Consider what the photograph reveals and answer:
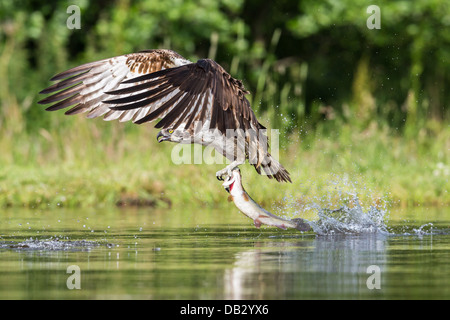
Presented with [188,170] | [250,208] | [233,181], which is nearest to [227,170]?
[233,181]

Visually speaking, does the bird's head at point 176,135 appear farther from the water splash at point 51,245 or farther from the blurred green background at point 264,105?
the blurred green background at point 264,105

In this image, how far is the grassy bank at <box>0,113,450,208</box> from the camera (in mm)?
12758

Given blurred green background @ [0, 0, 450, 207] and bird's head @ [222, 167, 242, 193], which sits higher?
blurred green background @ [0, 0, 450, 207]

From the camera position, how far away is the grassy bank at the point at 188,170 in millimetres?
12758

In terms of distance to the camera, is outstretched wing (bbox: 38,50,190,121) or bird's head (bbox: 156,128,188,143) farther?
outstretched wing (bbox: 38,50,190,121)

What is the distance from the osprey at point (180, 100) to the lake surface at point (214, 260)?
872mm

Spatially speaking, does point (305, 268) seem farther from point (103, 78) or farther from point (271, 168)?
point (103, 78)

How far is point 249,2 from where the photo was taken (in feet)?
79.7

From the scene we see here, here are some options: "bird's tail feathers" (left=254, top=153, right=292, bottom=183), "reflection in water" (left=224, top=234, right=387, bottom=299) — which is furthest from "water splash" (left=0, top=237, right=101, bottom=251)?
"bird's tail feathers" (left=254, top=153, right=292, bottom=183)

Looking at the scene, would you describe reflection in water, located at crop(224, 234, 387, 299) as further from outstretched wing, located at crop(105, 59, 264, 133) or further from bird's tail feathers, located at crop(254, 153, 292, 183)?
outstretched wing, located at crop(105, 59, 264, 133)

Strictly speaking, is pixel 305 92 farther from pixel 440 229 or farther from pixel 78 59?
pixel 440 229

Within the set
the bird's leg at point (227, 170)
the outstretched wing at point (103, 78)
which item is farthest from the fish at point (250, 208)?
the outstretched wing at point (103, 78)

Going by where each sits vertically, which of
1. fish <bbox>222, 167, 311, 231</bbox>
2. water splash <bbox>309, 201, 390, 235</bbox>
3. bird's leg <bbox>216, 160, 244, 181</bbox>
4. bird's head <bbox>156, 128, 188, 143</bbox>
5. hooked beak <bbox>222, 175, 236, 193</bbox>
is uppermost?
bird's head <bbox>156, 128, 188, 143</bbox>

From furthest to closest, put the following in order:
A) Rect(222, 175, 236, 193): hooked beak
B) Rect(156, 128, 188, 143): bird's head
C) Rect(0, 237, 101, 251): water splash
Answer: Rect(156, 128, 188, 143): bird's head → Rect(222, 175, 236, 193): hooked beak → Rect(0, 237, 101, 251): water splash
